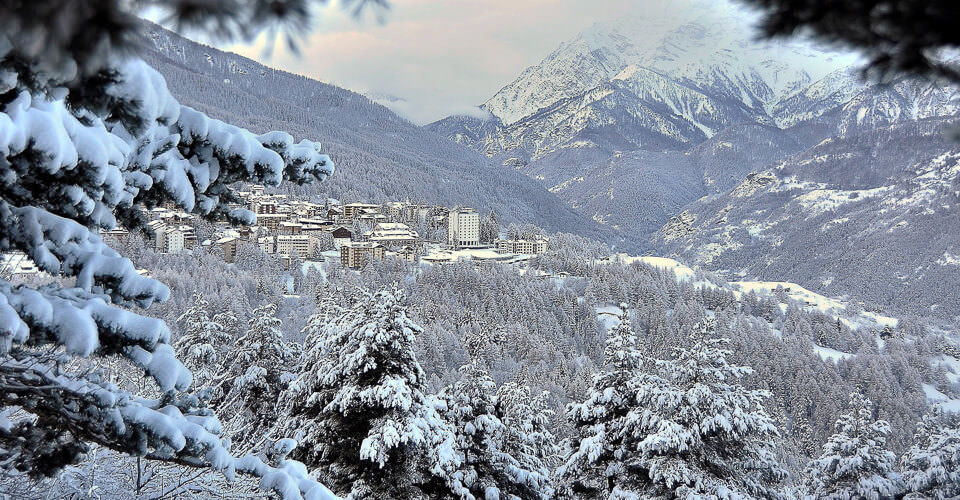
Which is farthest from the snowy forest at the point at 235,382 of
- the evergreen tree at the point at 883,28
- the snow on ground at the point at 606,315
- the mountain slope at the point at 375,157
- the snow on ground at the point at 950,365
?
the mountain slope at the point at 375,157

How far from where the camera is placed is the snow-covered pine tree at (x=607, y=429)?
10.0 m

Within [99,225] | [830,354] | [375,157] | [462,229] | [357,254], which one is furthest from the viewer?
[375,157]

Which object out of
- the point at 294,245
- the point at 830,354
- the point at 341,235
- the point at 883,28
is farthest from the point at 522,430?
the point at 830,354

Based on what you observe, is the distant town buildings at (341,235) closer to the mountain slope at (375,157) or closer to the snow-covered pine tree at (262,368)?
the mountain slope at (375,157)

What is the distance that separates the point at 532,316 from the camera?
61.3 m

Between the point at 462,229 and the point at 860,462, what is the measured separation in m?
73.5

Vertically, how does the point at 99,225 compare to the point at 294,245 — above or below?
above

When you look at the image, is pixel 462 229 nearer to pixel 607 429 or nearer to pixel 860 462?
pixel 860 462

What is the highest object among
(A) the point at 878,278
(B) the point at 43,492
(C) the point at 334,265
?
(B) the point at 43,492

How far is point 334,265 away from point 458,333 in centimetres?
2032

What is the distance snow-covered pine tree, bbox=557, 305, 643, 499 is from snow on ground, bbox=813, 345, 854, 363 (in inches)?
2686

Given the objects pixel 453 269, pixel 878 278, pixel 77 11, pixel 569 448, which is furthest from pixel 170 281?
pixel 878 278

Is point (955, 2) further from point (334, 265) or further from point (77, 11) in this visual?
point (334, 265)

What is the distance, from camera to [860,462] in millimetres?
12820
